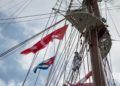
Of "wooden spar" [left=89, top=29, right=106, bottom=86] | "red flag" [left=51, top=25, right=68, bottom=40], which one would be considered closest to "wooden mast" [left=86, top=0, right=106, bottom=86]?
"wooden spar" [left=89, top=29, right=106, bottom=86]

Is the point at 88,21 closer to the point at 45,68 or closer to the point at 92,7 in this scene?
the point at 92,7

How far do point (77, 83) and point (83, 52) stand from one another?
165 cm

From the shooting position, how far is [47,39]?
14336mm

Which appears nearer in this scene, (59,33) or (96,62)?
(96,62)

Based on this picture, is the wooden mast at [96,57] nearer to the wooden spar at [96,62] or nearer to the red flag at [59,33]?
the wooden spar at [96,62]

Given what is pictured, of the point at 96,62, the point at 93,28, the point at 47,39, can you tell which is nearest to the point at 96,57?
the point at 96,62

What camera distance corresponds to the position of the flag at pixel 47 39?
541 inches

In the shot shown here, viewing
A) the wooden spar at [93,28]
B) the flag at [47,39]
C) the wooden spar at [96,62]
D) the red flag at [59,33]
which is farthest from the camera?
the red flag at [59,33]

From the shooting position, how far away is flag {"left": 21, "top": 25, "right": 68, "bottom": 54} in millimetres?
13750

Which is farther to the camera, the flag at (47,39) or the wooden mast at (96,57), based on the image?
→ the flag at (47,39)

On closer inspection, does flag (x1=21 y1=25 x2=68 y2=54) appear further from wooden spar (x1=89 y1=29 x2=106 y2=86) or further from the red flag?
wooden spar (x1=89 y1=29 x2=106 y2=86)

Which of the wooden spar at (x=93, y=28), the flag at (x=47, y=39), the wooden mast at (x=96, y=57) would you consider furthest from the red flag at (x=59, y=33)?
the wooden mast at (x=96, y=57)

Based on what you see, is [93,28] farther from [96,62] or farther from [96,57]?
[96,62]

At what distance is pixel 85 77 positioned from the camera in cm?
1633
